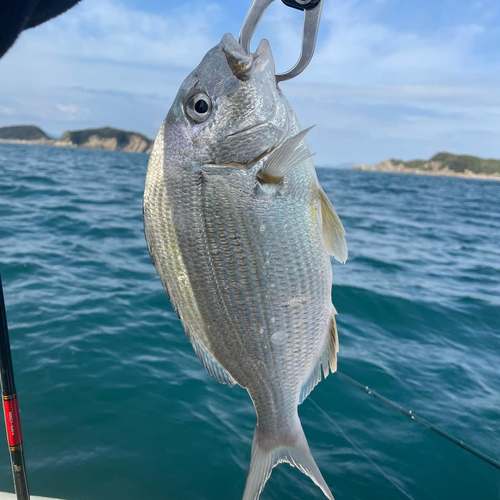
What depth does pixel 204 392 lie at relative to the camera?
17.3ft

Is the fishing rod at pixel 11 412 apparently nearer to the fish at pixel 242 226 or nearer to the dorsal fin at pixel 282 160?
the fish at pixel 242 226

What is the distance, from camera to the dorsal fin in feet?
4.88

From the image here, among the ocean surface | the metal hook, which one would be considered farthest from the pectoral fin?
the ocean surface

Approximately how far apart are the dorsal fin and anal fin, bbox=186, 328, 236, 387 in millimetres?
645

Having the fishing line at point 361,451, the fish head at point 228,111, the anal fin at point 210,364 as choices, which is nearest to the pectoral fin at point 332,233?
the fish head at point 228,111

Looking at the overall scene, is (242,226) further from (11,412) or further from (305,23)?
(11,412)

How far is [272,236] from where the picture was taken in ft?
5.10

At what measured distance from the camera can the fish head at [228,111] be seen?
153cm

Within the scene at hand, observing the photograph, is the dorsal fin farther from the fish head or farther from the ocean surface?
the ocean surface

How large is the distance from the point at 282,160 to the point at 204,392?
4334 millimetres

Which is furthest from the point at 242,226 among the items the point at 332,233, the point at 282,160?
the point at 332,233

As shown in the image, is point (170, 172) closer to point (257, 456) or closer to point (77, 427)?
point (257, 456)

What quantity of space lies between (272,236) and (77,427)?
12.9 ft

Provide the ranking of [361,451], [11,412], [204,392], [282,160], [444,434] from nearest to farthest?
[282,160] < [11,412] < [444,434] < [361,451] < [204,392]
